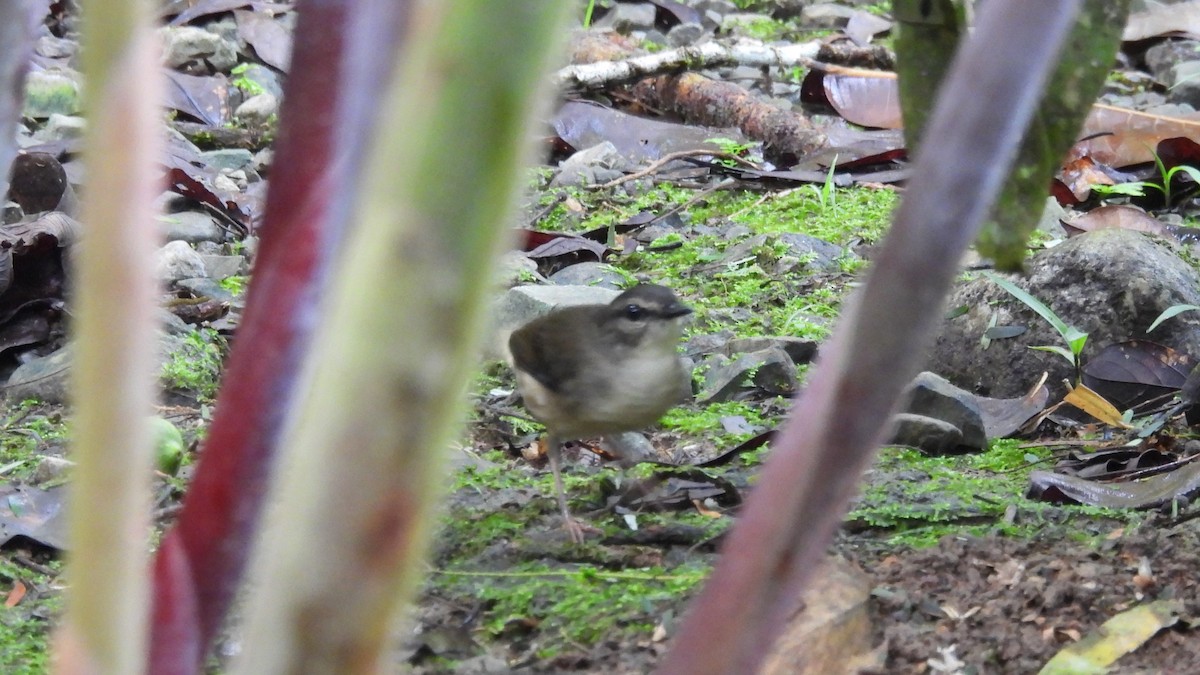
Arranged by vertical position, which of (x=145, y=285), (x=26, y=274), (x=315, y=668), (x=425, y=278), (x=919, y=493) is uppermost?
(x=425, y=278)

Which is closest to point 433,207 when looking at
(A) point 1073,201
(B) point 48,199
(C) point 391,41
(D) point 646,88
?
(C) point 391,41

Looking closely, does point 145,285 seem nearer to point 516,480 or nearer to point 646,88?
point 516,480

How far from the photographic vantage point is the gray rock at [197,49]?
7.50 metres

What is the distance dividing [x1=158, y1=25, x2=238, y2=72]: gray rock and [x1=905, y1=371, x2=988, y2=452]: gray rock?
538 cm

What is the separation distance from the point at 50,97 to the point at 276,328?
19.5 ft

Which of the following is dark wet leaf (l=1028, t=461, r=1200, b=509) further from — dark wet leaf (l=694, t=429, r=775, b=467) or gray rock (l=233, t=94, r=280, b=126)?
gray rock (l=233, t=94, r=280, b=126)

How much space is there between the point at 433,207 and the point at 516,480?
2.61m

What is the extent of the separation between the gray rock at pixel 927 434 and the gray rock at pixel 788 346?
70 cm

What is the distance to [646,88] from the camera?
7520mm

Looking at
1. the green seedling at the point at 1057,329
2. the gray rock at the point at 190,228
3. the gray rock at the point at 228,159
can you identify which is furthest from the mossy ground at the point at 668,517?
the gray rock at the point at 228,159

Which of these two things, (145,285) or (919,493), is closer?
(145,285)

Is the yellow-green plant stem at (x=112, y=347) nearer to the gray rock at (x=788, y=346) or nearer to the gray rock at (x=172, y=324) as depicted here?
the gray rock at (x=172, y=324)

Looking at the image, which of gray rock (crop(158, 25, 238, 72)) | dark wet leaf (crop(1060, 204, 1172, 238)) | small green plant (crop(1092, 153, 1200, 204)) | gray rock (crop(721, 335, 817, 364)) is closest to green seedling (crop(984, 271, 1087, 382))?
gray rock (crop(721, 335, 817, 364))

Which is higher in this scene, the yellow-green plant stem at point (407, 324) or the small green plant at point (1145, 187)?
the yellow-green plant stem at point (407, 324)
